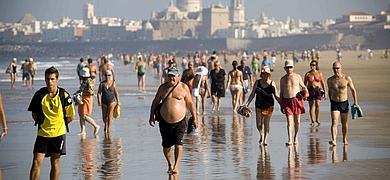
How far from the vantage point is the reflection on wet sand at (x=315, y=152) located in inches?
458

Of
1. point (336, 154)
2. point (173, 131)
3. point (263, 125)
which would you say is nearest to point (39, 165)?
point (173, 131)

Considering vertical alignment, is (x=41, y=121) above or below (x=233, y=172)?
above

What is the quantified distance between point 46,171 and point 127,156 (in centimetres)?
165

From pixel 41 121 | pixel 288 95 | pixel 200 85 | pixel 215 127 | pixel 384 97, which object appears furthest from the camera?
pixel 384 97

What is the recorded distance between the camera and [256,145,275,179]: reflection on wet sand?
411 inches

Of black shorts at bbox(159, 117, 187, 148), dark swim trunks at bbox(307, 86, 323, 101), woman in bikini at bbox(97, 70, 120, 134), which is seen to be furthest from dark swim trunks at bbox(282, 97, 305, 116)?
black shorts at bbox(159, 117, 187, 148)

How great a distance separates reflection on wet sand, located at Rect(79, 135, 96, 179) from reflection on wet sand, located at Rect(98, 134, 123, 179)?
4.6 inches

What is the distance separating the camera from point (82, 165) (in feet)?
37.9

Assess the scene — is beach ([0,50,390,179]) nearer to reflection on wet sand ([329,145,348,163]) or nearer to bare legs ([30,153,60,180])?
reflection on wet sand ([329,145,348,163])

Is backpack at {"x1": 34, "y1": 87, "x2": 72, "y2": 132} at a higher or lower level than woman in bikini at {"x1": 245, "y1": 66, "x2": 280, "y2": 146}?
higher

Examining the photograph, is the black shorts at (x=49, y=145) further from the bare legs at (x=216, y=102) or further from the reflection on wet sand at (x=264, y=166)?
the bare legs at (x=216, y=102)

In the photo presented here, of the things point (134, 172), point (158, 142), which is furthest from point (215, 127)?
point (134, 172)

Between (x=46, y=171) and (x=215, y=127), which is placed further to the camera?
(x=215, y=127)

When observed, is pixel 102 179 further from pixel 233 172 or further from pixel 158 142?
pixel 158 142
